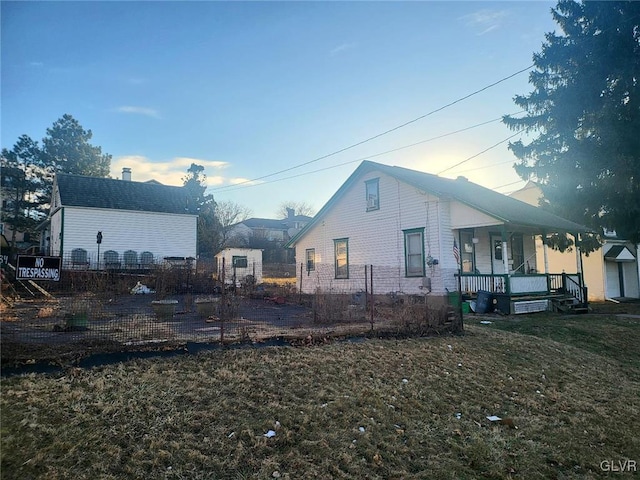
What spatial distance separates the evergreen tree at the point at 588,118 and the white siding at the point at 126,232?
22333 mm

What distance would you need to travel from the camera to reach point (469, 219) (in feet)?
48.7

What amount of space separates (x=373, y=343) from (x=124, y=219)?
982 inches

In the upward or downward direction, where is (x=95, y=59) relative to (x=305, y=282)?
upward

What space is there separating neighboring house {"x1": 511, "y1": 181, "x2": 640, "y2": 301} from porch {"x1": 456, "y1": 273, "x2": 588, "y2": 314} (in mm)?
6681

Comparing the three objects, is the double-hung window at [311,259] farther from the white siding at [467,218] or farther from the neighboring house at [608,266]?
the neighboring house at [608,266]

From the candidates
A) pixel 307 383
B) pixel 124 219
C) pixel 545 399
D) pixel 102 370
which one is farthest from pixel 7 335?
pixel 124 219

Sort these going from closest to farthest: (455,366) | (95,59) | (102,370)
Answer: (102,370)
(455,366)
(95,59)

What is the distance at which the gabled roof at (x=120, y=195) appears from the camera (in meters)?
27.1

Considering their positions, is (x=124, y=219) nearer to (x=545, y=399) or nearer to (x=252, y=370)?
(x=252, y=370)

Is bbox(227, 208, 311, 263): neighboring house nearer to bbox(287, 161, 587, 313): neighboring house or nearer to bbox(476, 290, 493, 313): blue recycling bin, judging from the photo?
bbox(287, 161, 587, 313): neighboring house

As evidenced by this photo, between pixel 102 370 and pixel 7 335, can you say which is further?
pixel 7 335
